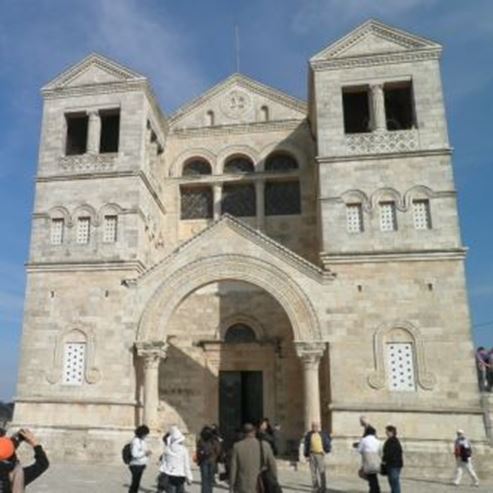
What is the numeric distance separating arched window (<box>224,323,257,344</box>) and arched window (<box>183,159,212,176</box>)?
6.50 meters

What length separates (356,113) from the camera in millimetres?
22000

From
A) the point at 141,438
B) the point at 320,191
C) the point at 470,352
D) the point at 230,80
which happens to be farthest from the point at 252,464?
the point at 230,80

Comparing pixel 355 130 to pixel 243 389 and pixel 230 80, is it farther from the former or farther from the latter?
pixel 243 389

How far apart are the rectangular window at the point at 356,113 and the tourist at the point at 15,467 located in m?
18.5

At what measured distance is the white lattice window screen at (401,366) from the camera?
16047mm

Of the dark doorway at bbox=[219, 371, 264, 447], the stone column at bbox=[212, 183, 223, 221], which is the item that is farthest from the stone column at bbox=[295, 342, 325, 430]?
the stone column at bbox=[212, 183, 223, 221]

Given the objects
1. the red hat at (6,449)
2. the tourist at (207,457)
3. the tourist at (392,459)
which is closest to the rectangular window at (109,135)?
the tourist at (207,457)

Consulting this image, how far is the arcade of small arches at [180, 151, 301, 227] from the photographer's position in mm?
22234

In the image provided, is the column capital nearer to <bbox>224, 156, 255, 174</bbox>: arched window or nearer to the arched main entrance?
the arched main entrance

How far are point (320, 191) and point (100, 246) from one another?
7.43 meters

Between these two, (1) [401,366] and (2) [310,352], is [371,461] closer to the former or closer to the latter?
(2) [310,352]

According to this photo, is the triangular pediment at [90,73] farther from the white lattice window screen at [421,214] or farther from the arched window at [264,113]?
the white lattice window screen at [421,214]

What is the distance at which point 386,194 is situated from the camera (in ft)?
59.1

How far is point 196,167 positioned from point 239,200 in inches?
92.7
